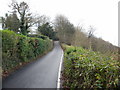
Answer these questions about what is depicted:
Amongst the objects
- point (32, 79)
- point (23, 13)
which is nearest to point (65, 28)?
point (23, 13)

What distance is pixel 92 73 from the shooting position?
2.69 m

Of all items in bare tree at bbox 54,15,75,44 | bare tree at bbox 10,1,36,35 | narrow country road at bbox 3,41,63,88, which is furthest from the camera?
bare tree at bbox 54,15,75,44

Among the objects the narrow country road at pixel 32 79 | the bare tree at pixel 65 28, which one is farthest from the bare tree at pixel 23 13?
the narrow country road at pixel 32 79

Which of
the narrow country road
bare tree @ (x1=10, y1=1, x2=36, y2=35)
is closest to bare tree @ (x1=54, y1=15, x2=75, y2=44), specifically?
bare tree @ (x1=10, y1=1, x2=36, y2=35)

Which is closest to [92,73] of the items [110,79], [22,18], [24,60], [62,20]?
[110,79]

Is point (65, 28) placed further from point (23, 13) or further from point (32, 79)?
point (32, 79)

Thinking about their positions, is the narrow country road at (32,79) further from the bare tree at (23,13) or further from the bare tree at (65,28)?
the bare tree at (65,28)

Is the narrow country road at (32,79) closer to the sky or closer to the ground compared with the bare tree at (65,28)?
closer to the ground

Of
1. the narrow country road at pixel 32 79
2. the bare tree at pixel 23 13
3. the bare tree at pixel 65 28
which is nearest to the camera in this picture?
the narrow country road at pixel 32 79

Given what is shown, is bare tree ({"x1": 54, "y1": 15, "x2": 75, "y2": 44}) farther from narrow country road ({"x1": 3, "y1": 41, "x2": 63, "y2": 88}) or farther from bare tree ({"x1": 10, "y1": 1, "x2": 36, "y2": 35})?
narrow country road ({"x1": 3, "y1": 41, "x2": 63, "y2": 88})

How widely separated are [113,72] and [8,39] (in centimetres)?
559

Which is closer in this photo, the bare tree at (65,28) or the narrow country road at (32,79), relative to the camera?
the narrow country road at (32,79)

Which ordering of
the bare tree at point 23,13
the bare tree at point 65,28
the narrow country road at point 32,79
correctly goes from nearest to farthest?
the narrow country road at point 32,79
the bare tree at point 23,13
the bare tree at point 65,28

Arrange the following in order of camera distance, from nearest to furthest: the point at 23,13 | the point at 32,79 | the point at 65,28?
the point at 32,79, the point at 23,13, the point at 65,28
